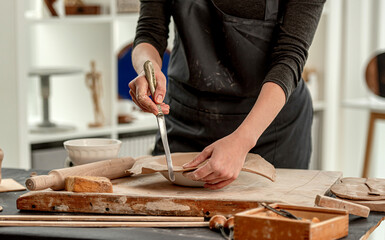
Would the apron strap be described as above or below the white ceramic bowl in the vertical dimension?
above

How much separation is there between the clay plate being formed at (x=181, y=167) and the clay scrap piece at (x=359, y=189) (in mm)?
168

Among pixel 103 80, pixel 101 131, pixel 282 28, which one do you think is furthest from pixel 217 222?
pixel 103 80

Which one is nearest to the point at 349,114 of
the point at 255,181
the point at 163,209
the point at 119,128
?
the point at 119,128

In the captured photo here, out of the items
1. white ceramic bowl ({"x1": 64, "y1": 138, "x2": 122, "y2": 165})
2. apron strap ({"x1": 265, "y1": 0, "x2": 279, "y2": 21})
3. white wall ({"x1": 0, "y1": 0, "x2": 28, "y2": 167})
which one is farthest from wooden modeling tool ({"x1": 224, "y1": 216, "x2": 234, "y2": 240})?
white wall ({"x1": 0, "y1": 0, "x2": 28, "y2": 167})

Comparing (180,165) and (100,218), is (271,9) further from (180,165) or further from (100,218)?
(100,218)

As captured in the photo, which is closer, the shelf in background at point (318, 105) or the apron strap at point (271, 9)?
the apron strap at point (271, 9)

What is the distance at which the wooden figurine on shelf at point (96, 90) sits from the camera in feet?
11.1

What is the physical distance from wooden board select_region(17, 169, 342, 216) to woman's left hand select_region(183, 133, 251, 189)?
1.5 inches

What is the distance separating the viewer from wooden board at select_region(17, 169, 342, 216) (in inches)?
51.8

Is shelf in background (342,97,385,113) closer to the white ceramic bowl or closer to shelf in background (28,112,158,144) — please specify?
shelf in background (28,112,158,144)

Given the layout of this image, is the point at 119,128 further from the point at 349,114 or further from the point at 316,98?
the point at 349,114

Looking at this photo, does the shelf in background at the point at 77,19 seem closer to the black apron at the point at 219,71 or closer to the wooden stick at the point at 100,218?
the black apron at the point at 219,71

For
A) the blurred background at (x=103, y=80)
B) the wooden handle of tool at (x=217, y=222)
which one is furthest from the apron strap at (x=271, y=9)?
the blurred background at (x=103, y=80)

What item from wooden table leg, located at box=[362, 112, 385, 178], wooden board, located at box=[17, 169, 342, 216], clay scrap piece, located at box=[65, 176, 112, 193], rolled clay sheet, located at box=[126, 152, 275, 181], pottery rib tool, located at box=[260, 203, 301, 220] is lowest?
wooden table leg, located at box=[362, 112, 385, 178]
